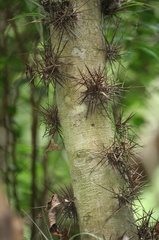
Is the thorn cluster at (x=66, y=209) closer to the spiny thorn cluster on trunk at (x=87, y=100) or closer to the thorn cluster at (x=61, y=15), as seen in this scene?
the spiny thorn cluster on trunk at (x=87, y=100)

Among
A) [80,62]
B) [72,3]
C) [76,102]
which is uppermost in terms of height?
[72,3]

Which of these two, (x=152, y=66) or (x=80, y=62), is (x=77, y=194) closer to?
(x=80, y=62)

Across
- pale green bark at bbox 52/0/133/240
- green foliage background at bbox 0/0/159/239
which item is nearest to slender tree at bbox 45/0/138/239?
pale green bark at bbox 52/0/133/240

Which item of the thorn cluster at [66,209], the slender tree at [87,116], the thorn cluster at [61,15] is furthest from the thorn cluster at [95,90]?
the thorn cluster at [66,209]

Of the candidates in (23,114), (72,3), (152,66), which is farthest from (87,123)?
(23,114)

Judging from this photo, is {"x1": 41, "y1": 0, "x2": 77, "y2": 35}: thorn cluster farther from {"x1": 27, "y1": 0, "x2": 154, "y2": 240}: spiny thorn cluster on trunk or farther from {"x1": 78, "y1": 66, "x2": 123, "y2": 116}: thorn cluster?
{"x1": 78, "y1": 66, "x2": 123, "y2": 116}: thorn cluster

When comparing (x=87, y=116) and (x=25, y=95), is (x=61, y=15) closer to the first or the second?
(x=87, y=116)
